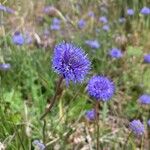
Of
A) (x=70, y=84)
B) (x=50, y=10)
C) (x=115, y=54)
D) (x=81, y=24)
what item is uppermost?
(x=50, y=10)

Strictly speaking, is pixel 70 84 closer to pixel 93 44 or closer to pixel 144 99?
pixel 144 99

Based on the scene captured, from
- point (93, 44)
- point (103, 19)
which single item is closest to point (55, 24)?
point (103, 19)

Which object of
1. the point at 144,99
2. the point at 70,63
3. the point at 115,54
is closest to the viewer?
the point at 70,63

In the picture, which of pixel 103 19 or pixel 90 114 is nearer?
pixel 90 114

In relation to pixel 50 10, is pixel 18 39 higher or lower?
lower

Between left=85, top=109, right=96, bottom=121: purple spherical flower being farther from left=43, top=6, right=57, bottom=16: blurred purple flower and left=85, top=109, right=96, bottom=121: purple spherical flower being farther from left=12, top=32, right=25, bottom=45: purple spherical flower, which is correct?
left=43, top=6, right=57, bottom=16: blurred purple flower

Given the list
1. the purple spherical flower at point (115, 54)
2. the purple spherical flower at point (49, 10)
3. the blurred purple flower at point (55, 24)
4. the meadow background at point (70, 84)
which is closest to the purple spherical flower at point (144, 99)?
the meadow background at point (70, 84)

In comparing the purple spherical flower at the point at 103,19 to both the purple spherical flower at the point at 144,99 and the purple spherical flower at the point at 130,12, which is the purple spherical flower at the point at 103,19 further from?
the purple spherical flower at the point at 144,99
